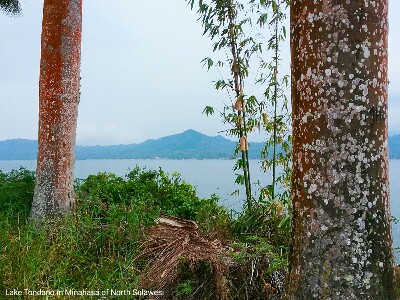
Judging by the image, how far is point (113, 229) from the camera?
480cm

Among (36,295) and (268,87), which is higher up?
(268,87)

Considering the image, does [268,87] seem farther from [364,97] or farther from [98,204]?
[364,97]

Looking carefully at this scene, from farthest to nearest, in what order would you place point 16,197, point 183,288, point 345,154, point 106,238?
point 16,197 → point 106,238 → point 183,288 → point 345,154

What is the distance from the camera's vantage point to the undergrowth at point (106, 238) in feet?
12.8

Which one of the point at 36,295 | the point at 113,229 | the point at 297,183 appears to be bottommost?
the point at 36,295

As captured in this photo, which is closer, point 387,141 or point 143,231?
point 387,141

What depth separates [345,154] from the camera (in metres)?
2.56

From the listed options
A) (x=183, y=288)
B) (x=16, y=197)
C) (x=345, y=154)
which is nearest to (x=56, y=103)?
(x=16, y=197)

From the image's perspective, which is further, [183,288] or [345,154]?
[183,288]

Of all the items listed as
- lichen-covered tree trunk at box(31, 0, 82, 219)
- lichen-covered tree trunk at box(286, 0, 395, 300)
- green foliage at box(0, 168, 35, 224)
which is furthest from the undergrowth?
lichen-covered tree trunk at box(286, 0, 395, 300)

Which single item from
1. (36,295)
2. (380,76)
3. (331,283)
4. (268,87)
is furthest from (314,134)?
(268,87)

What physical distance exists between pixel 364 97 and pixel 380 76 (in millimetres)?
173

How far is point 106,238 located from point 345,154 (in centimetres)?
297

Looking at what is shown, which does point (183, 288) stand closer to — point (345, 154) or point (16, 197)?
point (345, 154)
